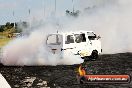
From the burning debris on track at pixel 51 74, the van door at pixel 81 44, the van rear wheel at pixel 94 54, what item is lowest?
the burning debris on track at pixel 51 74

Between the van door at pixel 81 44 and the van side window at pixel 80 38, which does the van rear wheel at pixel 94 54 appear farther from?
the van side window at pixel 80 38

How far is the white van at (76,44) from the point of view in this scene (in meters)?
23.2

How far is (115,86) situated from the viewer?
1550 cm

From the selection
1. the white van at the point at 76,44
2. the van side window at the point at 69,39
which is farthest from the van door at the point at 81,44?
the van side window at the point at 69,39

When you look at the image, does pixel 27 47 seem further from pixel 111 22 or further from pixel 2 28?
pixel 2 28

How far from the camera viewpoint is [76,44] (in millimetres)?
24156

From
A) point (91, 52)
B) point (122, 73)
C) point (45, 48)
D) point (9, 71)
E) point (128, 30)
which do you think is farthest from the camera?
point (128, 30)

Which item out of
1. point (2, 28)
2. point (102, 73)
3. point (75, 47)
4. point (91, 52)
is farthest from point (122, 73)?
point (2, 28)

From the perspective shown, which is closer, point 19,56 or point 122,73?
point 122,73

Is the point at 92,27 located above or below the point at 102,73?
above

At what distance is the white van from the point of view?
76.2ft

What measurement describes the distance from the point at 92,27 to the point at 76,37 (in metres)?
16.3

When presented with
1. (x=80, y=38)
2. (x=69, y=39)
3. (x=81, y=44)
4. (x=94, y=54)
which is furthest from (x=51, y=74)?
(x=94, y=54)

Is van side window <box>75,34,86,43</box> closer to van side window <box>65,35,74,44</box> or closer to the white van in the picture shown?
the white van
